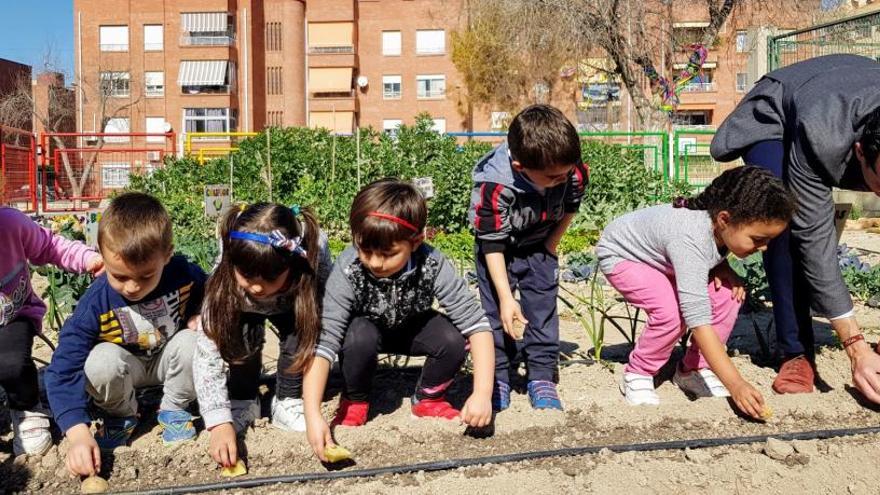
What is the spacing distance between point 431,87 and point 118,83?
1512cm

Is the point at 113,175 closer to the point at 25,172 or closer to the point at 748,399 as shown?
the point at 25,172

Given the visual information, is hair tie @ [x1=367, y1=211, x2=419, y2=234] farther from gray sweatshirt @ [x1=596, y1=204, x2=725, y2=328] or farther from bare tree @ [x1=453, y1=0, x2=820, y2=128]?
bare tree @ [x1=453, y1=0, x2=820, y2=128]

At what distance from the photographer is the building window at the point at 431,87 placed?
133ft

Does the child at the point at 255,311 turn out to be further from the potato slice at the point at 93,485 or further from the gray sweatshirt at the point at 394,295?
the potato slice at the point at 93,485

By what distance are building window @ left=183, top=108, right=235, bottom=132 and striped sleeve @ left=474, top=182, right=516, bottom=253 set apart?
38214 millimetres

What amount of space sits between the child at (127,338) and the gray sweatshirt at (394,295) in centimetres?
52

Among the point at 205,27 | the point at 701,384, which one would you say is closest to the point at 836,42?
the point at 701,384

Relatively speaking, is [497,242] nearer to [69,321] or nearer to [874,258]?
[69,321]

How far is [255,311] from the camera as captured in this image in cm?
292

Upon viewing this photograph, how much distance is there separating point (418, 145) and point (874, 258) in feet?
16.4

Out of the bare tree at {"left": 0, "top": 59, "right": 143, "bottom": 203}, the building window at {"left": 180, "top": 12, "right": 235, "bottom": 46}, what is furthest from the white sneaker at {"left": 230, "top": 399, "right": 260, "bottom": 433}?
the building window at {"left": 180, "top": 12, "right": 235, "bottom": 46}

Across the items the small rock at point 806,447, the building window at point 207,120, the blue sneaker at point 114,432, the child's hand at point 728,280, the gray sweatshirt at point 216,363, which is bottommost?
the small rock at point 806,447

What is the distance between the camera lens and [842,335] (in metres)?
3.18

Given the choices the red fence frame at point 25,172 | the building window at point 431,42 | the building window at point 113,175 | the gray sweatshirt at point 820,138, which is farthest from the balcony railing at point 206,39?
the gray sweatshirt at point 820,138
